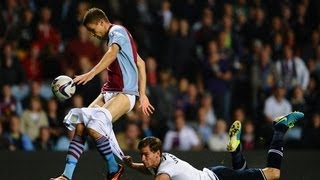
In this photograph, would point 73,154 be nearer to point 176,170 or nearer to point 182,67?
Answer: point 176,170

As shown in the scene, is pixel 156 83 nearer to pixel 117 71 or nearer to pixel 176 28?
pixel 176 28

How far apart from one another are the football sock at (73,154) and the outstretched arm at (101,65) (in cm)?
63

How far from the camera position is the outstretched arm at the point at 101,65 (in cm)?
864

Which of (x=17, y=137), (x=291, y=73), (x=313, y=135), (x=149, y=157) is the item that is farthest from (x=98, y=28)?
(x=291, y=73)

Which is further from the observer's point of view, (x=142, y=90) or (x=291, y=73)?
(x=291, y=73)

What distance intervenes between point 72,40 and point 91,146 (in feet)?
6.83

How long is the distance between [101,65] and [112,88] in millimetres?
543

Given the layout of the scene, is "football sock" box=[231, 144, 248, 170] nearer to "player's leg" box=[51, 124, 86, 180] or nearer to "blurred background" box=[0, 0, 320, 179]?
"player's leg" box=[51, 124, 86, 180]

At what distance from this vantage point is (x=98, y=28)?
909 centimetres

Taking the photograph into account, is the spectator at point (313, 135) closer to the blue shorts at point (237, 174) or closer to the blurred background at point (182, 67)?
the blurred background at point (182, 67)

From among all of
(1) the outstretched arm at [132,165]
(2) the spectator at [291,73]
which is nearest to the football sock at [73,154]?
(1) the outstretched arm at [132,165]

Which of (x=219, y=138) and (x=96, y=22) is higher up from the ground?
(x=96, y=22)

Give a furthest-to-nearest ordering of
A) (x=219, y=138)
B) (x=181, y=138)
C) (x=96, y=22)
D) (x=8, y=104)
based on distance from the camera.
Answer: (x=219, y=138) < (x=8, y=104) < (x=181, y=138) < (x=96, y=22)

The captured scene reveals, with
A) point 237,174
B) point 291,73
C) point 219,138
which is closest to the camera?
point 237,174
